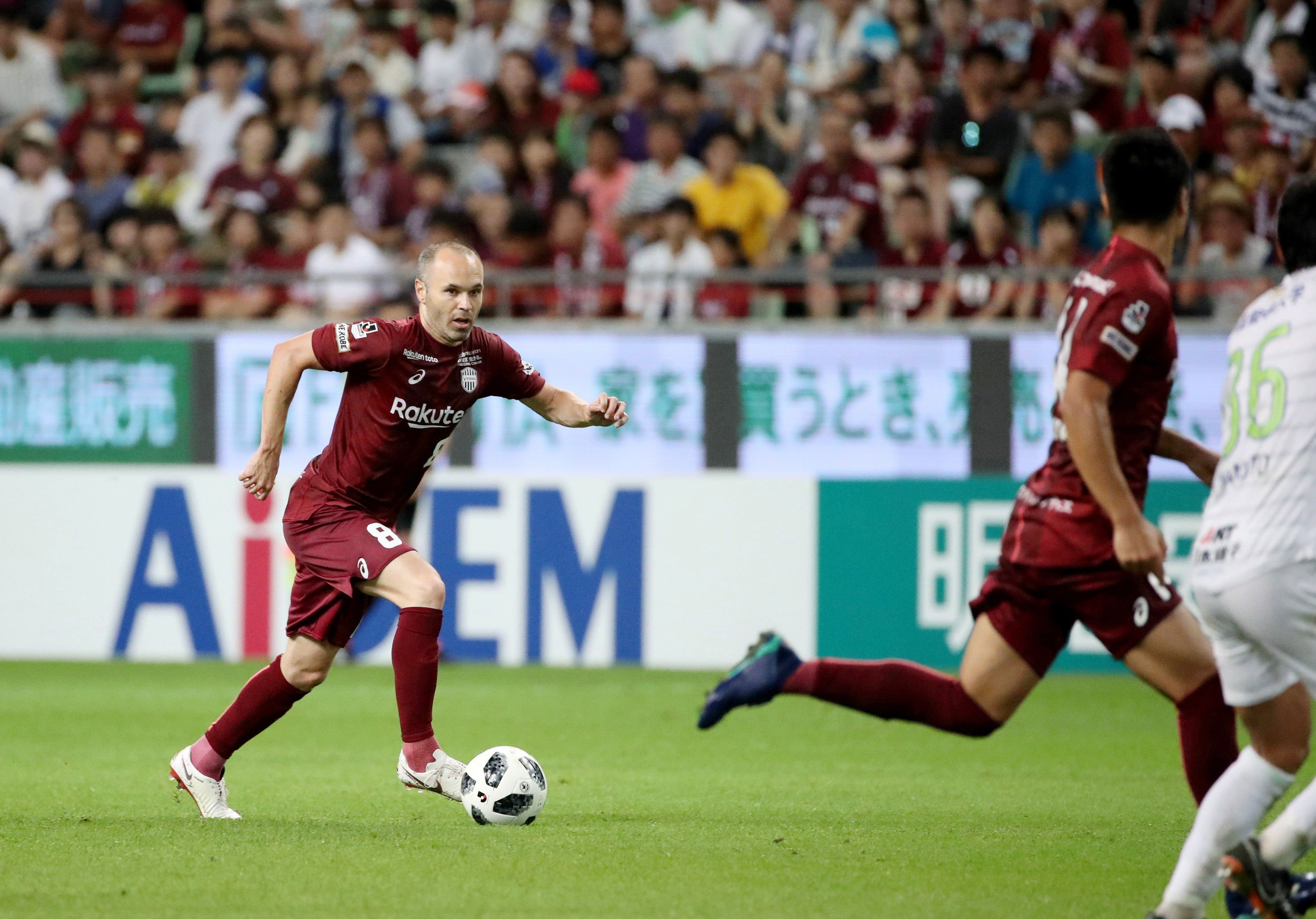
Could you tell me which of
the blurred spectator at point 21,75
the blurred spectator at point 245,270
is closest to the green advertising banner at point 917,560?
the blurred spectator at point 245,270

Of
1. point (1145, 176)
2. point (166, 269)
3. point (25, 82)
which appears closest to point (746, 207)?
point (166, 269)

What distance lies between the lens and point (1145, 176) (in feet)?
16.5

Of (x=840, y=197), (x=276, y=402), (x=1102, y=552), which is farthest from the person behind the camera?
(x=840, y=197)

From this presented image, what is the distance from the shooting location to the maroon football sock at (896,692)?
17.1 feet

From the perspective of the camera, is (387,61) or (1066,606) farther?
Answer: (387,61)

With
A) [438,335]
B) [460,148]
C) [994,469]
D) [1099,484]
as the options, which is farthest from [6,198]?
[1099,484]

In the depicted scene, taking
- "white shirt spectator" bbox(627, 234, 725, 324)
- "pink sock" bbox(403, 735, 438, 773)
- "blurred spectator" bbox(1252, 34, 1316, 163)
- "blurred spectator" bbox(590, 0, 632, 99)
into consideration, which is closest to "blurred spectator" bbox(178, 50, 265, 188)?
"blurred spectator" bbox(590, 0, 632, 99)

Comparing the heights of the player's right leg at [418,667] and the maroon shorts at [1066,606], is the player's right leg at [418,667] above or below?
below

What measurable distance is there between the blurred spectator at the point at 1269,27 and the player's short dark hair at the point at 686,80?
4382mm

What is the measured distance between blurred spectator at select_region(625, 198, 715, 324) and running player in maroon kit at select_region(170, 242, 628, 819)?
18.9 ft

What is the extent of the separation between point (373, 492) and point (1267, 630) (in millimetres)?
3516

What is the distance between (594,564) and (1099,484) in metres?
8.02

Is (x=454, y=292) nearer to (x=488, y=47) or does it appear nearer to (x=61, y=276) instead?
(x=61, y=276)

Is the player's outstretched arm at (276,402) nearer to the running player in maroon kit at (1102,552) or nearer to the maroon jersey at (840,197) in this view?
the running player in maroon kit at (1102,552)
